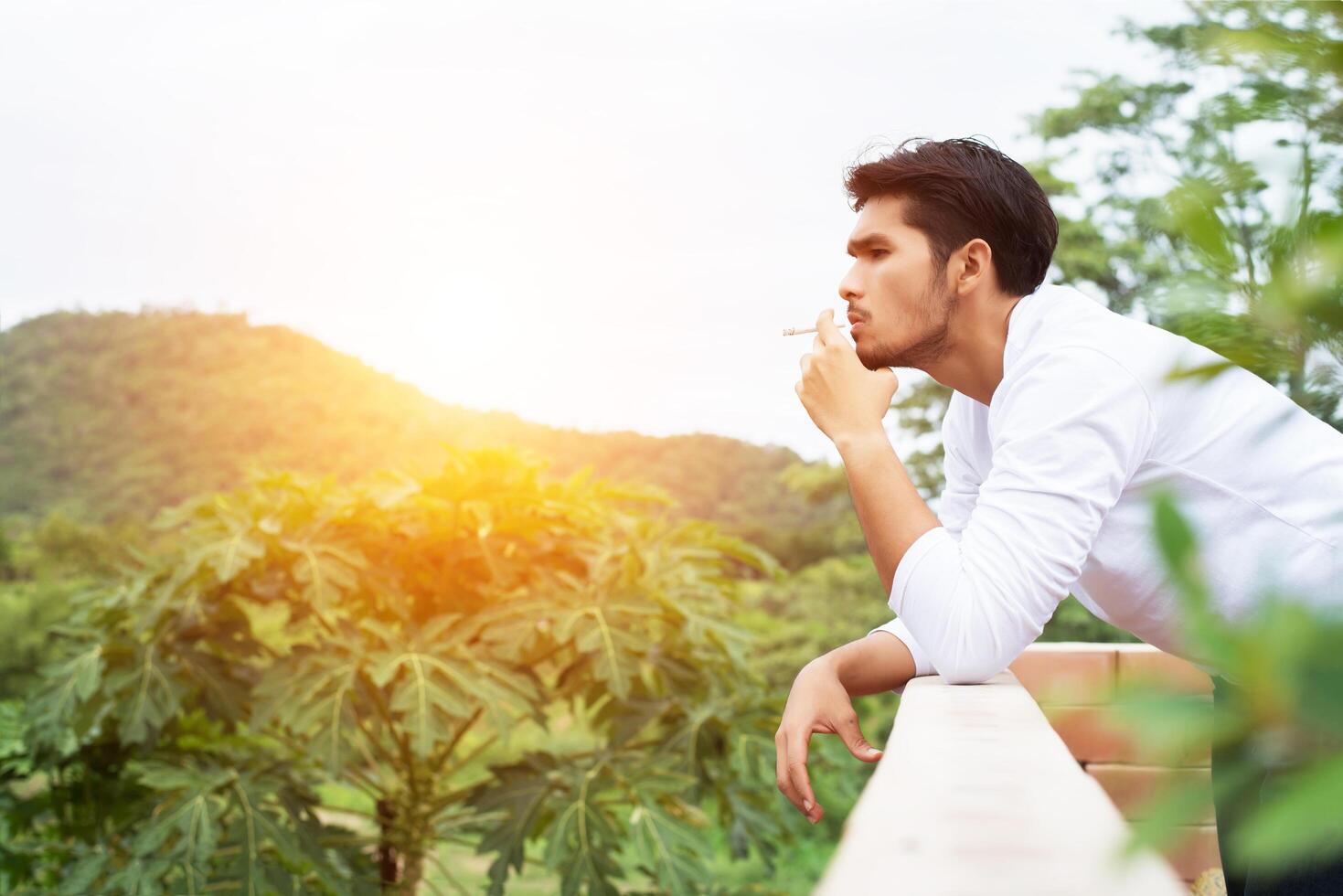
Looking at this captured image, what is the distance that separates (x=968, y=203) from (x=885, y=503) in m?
0.56

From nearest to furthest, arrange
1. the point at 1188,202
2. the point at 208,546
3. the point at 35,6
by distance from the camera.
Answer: the point at 1188,202, the point at 208,546, the point at 35,6

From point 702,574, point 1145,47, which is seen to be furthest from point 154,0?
point 702,574

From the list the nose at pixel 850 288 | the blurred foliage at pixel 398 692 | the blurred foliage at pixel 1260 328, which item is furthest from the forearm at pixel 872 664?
the blurred foliage at pixel 398 692

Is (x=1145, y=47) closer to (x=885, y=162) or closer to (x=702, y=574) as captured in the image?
(x=702, y=574)

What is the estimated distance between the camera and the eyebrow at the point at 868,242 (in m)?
1.46

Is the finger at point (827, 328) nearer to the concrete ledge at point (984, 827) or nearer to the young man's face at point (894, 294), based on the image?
the young man's face at point (894, 294)

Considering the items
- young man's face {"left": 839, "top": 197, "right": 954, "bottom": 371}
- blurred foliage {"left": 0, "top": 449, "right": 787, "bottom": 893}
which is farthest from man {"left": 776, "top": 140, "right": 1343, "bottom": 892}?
blurred foliage {"left": 0, "top": 449, "right": 787, "bottom": 893}

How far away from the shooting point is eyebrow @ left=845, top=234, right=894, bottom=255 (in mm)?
1457

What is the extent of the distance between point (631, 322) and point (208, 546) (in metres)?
6.41

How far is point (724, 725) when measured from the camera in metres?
2.69

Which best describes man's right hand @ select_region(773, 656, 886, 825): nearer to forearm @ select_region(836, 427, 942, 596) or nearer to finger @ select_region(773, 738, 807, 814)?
finger @ select_region(773, 738, 807, 814)

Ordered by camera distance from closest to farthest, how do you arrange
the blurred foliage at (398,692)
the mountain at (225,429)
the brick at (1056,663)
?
the brick at (1056,663)
the blurred foliage at (398,692)
the mountain at (225,429)

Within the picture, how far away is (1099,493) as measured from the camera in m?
1.03

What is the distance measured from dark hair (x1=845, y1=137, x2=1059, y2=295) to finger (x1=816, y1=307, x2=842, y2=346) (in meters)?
0.17
